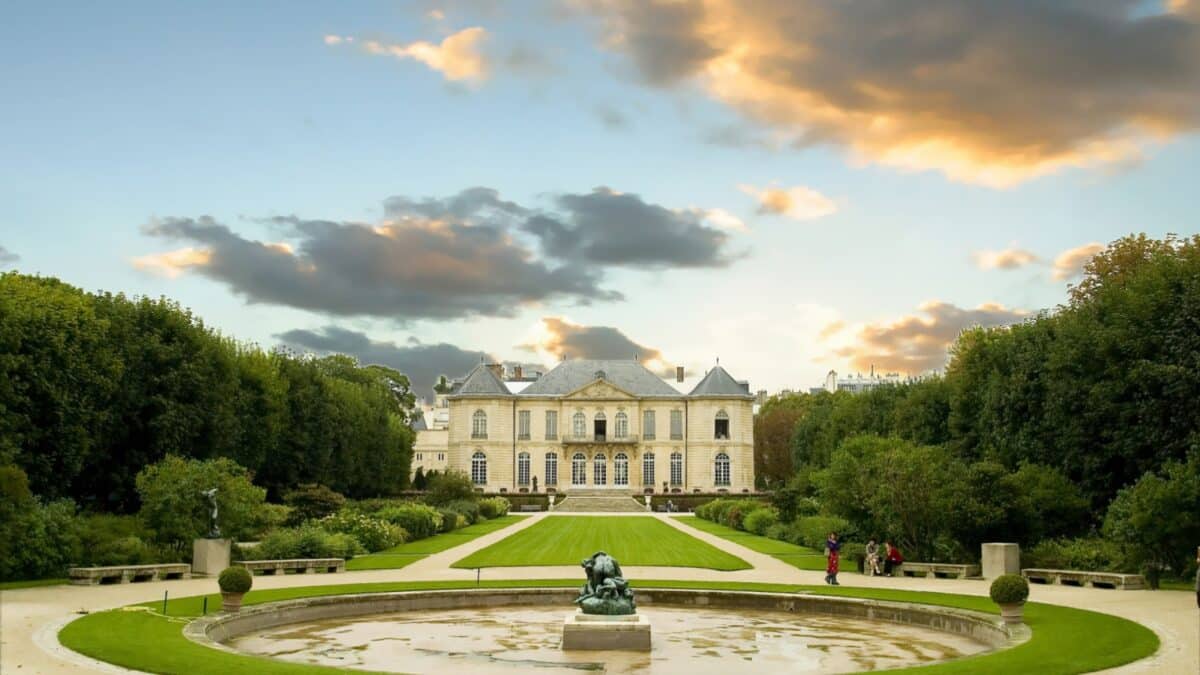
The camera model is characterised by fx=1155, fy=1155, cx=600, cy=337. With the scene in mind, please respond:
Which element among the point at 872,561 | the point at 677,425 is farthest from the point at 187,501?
the point at 677,425

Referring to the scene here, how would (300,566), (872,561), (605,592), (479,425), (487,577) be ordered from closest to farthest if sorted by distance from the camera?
(605,592) → (487,577) → (872,561) → (300,566) → (479,425)

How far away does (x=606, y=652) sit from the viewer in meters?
14.6

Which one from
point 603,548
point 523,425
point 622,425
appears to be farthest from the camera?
point 523,425

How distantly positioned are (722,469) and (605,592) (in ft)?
230

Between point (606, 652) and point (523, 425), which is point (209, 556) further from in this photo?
point (523, 425)

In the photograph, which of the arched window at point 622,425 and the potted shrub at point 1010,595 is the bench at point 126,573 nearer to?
the potted shrub at point 1010,595

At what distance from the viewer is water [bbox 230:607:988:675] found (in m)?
13.5

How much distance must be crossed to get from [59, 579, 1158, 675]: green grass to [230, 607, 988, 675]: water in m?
1.07

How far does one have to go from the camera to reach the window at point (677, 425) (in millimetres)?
85625

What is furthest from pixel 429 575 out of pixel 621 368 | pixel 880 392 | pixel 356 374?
pixel 621 368

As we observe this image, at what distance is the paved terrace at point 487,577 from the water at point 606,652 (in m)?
2.54

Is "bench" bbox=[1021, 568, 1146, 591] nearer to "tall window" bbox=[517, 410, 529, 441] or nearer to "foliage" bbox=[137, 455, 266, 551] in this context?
"foliage" bbox=[137, 455, 266, 551]

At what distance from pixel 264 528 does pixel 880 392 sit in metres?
35.8

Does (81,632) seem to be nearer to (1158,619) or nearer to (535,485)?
(1158,619)
